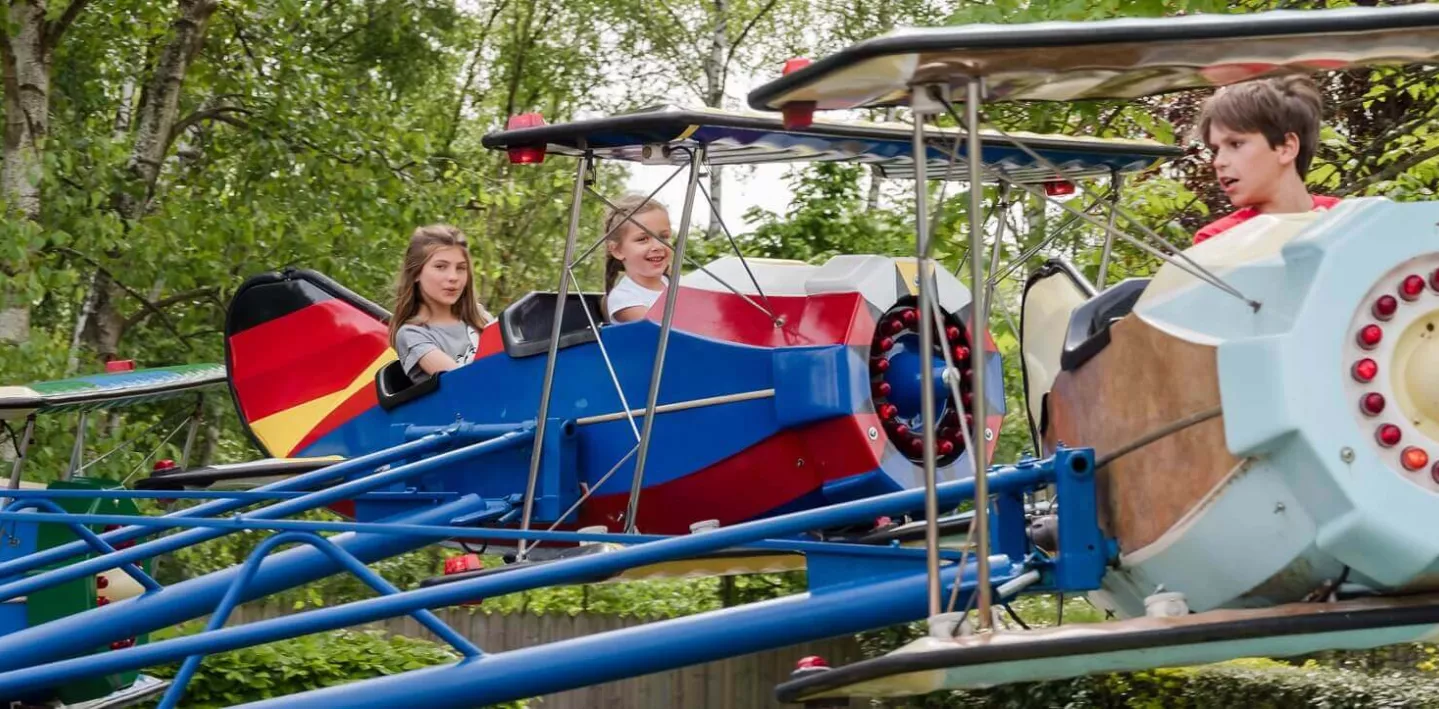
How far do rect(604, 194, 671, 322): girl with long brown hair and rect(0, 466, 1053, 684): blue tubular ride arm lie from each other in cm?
178

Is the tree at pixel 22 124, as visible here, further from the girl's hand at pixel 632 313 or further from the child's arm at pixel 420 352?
the girl's hand at pixel 632 313

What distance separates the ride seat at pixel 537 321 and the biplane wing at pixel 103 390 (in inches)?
81.4

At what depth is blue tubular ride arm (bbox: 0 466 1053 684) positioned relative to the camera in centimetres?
419

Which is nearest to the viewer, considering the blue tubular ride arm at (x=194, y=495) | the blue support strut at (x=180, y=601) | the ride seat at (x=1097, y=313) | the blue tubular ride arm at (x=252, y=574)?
the ride seat at (x=1097, y=313)

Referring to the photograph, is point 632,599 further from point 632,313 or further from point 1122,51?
point 1122,51

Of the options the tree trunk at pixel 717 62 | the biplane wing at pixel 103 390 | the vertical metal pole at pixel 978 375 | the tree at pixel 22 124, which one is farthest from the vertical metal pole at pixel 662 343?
the tree trunk at pixel 717 62

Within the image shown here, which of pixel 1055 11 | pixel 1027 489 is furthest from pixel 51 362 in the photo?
pixel 1027 489

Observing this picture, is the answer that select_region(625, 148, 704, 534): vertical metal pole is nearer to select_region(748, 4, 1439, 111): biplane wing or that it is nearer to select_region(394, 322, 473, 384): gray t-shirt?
select_region(394, 322, 473, 384): gray t-shirt

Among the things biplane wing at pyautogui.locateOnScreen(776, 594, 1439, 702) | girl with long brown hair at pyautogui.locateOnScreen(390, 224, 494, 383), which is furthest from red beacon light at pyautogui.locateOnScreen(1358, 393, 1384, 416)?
girl with long brown hair at pyautogui.locateOnScreen(390, 224, 494, 383)

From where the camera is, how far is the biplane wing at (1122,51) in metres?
3.25

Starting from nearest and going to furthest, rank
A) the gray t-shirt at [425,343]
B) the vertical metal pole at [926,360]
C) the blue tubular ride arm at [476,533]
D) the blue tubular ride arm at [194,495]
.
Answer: the vertical metal pole at [926,360] < the blue tubular ride arm at [476,533] < the blue tubular ride arm at [194,495] < the gray t-shirt at [425,343]

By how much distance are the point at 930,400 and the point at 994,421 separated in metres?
2.52

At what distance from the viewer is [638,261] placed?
642 cm

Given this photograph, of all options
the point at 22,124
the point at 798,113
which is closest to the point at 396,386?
the point at 798,113
